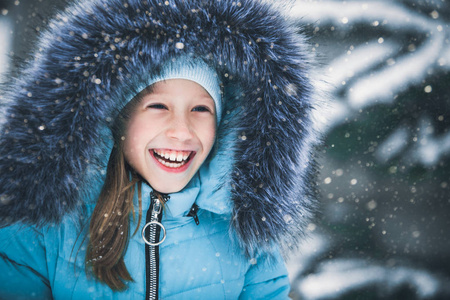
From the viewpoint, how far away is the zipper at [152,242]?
85 centimetres

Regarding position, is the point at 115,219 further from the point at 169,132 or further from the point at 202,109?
the point at 202,109

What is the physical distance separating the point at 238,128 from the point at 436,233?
216 centimetres

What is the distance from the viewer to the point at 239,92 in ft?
3.26

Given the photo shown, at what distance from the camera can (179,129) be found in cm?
88

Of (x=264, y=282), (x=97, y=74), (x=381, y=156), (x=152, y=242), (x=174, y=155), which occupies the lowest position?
(x=264, y=282)

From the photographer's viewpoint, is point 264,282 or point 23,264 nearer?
point 23,264

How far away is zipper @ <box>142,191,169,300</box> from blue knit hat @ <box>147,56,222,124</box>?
35 centimetres

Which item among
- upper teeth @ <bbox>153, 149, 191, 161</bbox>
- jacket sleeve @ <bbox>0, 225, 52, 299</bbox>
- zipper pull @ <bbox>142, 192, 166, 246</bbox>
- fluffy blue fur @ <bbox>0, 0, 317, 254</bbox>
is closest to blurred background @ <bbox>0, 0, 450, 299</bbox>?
fluffy blue fur @ <bbox>0, 0, 317, 254</bbox>

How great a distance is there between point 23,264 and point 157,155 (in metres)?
0.47

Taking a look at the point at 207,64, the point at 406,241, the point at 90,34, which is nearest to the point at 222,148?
the point at 207,64

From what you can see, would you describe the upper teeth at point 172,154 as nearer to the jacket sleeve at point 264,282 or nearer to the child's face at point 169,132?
the child's face at point 169,132

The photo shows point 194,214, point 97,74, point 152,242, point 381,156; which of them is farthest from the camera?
point 381,156

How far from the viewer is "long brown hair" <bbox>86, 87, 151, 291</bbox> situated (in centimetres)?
85

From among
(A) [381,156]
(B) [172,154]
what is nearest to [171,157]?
(B) [172,154]
